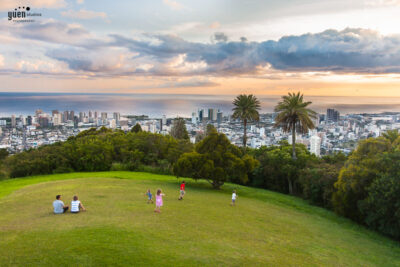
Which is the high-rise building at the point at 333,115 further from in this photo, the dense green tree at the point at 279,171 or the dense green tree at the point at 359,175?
the dense green tree at the point at 359,175

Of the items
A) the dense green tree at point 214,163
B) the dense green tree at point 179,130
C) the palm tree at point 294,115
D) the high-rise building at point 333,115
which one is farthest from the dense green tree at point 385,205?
the high-rise building at point 333,115

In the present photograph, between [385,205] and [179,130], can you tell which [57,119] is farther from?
[385,205]

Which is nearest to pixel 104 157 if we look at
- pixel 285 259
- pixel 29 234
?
pixel 29 234

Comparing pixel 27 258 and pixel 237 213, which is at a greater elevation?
pixel 27 258

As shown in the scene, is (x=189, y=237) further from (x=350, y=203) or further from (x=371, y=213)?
(x=350, y=203)

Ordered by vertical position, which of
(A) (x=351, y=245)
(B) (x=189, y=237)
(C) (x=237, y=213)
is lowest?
(A) (x=351, y=245)

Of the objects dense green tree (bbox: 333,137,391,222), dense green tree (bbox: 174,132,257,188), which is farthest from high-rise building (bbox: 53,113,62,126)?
dense green tree (bbox: 333,137,391,222)

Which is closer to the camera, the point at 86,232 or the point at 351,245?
the point at 86,232

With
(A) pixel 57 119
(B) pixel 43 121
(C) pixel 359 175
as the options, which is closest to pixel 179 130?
(C) pixel 359 175
